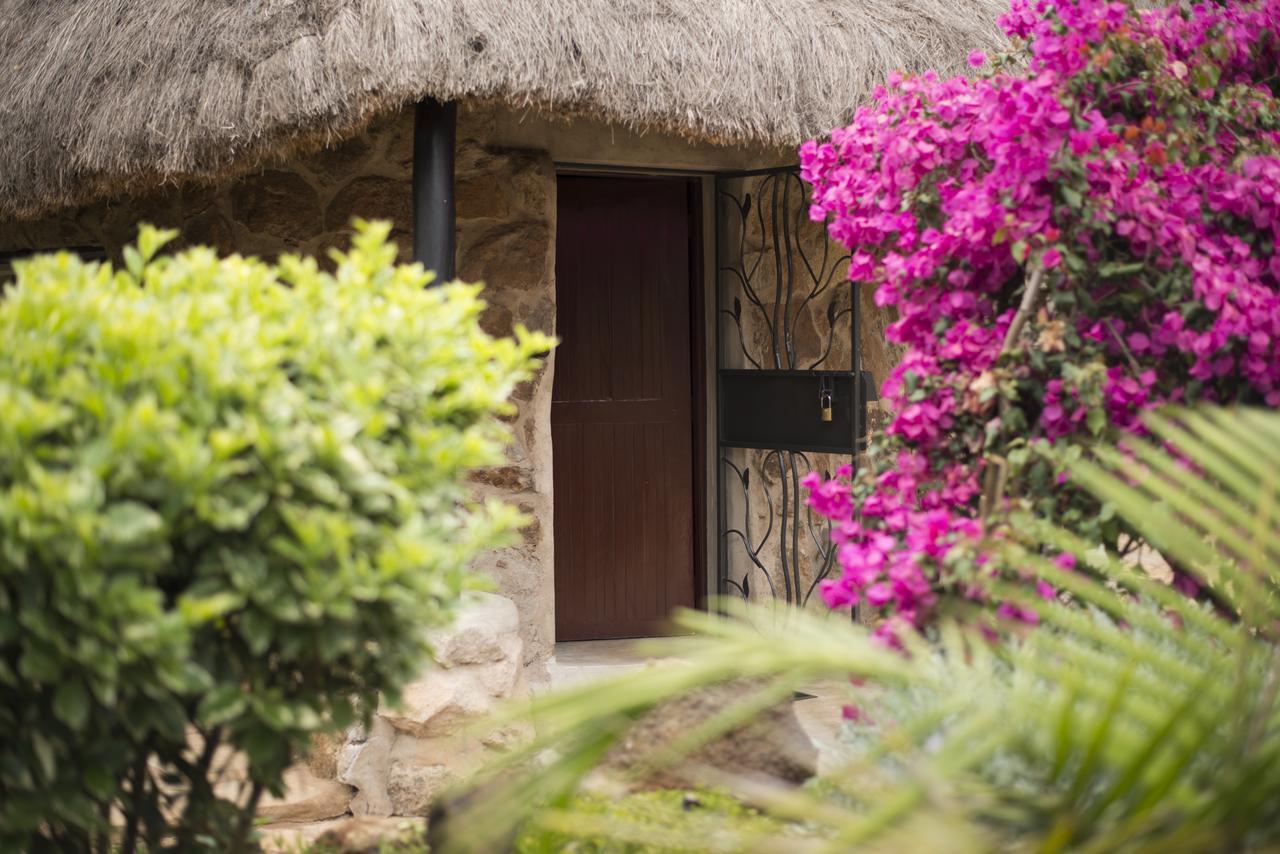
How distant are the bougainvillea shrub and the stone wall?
6.08 feet

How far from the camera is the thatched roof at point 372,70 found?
3469 millimetres

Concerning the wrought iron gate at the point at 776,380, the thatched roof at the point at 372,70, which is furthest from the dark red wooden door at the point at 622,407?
the thatched roof at the point at 372,70

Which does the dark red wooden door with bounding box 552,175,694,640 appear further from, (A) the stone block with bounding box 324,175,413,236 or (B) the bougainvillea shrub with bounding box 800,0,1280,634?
(B) the bougainvillea shrub with bounding box 800,0,1280,634

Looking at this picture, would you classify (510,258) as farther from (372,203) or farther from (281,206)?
(281,206)

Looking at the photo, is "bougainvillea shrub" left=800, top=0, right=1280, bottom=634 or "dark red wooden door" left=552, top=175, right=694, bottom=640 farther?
"dark red wooden door" left=552, top=175, right=694, bottom=640

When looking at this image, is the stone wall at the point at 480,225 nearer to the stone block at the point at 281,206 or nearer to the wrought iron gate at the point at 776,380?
the stone block at the point at 281,206

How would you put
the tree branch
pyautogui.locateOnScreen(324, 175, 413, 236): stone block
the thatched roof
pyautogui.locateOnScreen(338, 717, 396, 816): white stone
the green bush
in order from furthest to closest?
pyautogui.locateOnScreen(324, 175, 413, 236): stone block, pyautogui.locateOnScreen(338, 717, 396, 816): white stone, the thatched roof, the tree branch, the green bush

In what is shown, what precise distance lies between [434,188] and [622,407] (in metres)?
1.80

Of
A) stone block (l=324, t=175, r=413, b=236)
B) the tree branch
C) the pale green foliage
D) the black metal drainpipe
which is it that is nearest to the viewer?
the pale green foliage

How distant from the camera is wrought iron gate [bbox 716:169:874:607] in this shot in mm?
4848

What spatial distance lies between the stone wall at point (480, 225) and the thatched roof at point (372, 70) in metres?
0.61

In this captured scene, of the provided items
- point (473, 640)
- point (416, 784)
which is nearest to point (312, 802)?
point (416, 784)

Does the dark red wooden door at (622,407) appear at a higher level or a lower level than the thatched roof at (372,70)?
lower

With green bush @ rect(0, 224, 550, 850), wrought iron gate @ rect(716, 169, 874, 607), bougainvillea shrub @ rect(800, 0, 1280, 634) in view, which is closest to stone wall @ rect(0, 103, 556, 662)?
wrought iron gate @ rect(716, 169, 874, 607)
